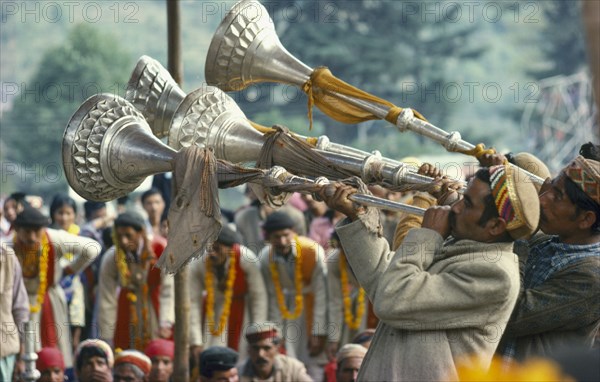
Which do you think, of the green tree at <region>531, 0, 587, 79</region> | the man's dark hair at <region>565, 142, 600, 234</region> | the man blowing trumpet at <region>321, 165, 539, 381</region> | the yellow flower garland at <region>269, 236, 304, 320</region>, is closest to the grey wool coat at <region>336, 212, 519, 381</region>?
the man blowing trumpet at <region>321, 165, 539, 381</region>

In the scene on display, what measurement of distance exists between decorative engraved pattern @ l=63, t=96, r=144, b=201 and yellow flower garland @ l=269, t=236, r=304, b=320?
14.9ft

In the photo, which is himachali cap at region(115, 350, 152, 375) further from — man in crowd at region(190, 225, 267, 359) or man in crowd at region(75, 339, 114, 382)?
man in crowd at region(190, 225, 267, 359)

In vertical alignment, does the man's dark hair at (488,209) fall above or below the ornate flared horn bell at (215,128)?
below

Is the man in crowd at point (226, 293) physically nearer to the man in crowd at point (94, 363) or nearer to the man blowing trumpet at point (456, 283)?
the man in crowd at point (94, 363)

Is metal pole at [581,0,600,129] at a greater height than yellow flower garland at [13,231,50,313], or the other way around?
metal pole at [581,0,600,129]

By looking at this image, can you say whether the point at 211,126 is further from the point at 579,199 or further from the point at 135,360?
the point at 135,360

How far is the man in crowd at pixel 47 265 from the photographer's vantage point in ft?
36.1

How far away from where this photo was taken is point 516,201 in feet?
17.6

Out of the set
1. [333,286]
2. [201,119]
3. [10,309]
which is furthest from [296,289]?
[201,119]

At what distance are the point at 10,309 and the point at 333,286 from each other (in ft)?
8.32

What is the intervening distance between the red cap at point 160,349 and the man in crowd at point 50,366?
2.04ft

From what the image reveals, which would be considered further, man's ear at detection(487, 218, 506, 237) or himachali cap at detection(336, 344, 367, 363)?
himachali cap at detection(336, 344, 367, 363)

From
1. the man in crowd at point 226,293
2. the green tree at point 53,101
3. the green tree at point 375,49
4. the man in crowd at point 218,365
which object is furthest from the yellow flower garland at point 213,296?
the green tree at point 375,49

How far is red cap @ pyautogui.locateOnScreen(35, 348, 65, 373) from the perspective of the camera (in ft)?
33.0
